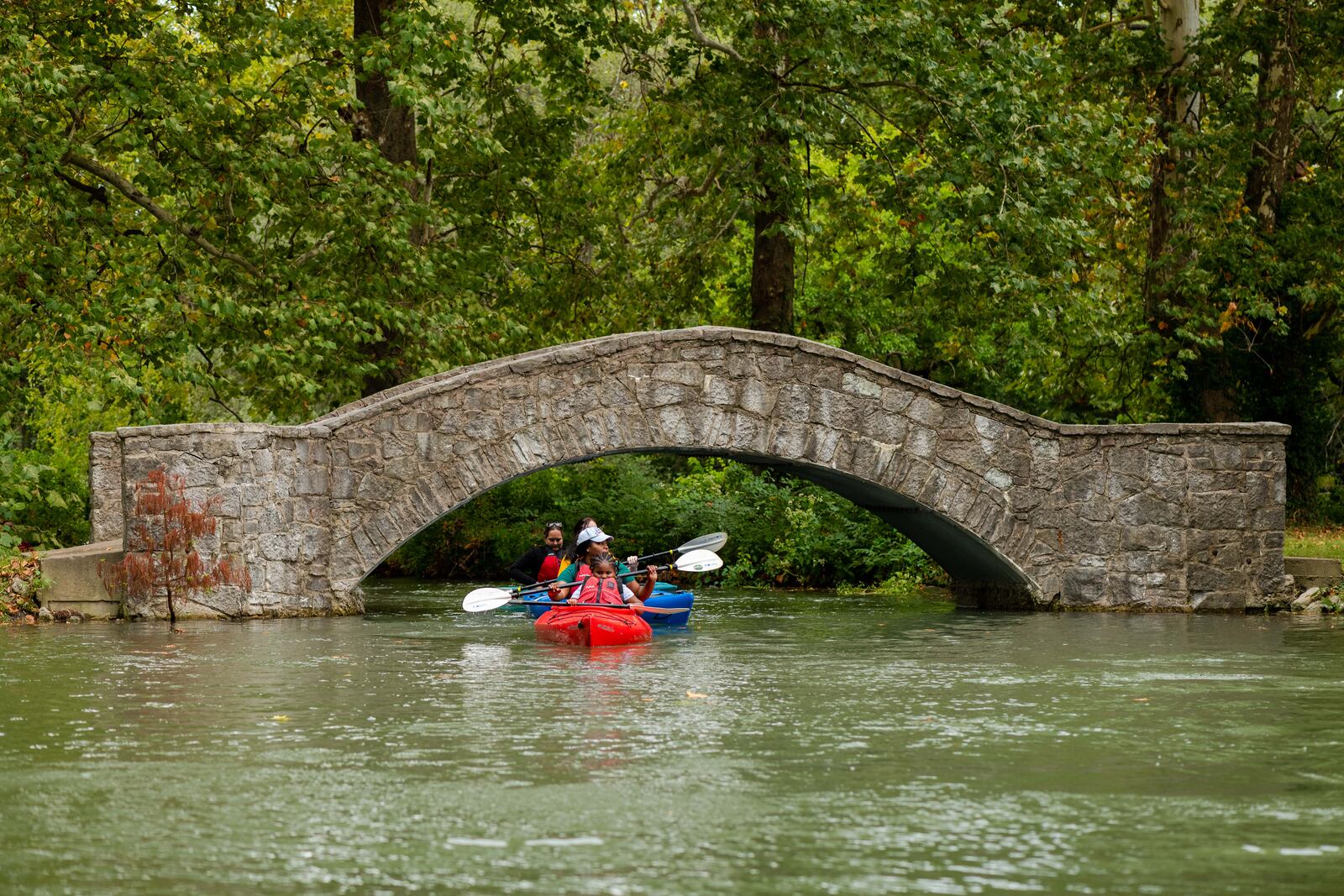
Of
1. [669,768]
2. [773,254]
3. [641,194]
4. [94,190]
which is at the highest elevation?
[641,194]

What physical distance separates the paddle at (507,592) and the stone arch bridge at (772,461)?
80 centimetres

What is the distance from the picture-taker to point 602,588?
46.0ft

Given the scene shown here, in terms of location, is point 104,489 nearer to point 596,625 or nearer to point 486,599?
point 486,599

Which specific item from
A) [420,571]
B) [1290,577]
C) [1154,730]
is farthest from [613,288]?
[1154,730]

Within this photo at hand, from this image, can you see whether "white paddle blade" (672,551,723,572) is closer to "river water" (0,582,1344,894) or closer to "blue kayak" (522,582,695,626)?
"blue kayak" (522,582,695,626)

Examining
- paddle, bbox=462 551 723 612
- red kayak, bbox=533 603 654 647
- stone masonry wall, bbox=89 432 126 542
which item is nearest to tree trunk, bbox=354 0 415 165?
stone masonry wall, bbox=89 432 126 542

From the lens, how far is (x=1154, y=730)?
340 inches

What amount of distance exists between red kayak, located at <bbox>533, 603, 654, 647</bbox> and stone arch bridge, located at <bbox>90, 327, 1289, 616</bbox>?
6.58 ft

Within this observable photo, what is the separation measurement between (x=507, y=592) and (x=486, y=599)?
215mm

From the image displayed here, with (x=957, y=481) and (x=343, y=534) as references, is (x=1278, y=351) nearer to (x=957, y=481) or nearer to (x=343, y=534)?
(x=957, y=481)

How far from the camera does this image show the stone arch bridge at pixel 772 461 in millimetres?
15367

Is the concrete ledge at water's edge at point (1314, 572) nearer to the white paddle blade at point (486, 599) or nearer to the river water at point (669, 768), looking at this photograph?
the river water at point (669, 768)

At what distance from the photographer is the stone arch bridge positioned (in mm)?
15367

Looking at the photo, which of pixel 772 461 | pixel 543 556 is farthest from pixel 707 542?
pixel 543 556
